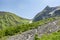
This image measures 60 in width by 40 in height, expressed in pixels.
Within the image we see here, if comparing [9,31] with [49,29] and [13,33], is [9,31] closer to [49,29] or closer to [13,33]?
[13,33]

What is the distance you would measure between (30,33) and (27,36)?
1158 millimetres

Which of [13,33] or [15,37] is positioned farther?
[13,33]

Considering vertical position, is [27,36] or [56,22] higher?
[56,22]

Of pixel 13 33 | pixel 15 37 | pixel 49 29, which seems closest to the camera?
pixel 49 29

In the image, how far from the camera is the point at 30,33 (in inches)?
1820

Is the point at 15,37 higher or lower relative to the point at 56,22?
lower

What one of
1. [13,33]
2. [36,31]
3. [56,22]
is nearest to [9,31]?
[13,33]

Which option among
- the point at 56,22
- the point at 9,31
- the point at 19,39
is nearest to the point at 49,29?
the point at 56,22

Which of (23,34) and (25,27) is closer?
(23,34)

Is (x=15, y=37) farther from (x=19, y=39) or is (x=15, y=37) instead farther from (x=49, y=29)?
(x=49, y=29)

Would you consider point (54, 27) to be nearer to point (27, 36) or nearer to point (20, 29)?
point (27, 36)

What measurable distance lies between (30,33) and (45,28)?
3.99 meters

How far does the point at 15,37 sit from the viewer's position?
47.2m

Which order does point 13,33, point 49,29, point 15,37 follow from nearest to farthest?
point 49,29 → point 15,37 → point 13,33
